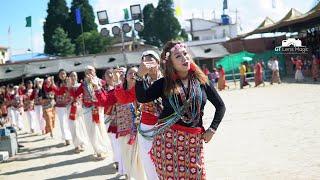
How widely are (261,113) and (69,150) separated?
18.0ft

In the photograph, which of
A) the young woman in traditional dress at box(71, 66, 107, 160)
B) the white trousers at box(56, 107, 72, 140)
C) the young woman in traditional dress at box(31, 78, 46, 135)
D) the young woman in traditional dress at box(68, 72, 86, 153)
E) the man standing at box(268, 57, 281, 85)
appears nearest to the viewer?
the young woman in traditional dress at box(71, 66, 107, 160)

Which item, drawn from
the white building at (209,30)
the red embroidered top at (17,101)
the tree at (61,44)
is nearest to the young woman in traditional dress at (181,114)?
the red embroidered top at (17,101)

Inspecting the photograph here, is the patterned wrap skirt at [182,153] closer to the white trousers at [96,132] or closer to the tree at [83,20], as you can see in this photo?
the white trousers at [96,132]

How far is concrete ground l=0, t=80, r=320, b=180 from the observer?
690cm

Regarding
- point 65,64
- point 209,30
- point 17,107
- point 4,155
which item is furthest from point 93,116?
point 209,30

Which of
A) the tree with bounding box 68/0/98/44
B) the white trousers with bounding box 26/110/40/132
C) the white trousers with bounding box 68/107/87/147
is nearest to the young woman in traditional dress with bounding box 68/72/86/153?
the white trousers with bounding box 68/107/87/147

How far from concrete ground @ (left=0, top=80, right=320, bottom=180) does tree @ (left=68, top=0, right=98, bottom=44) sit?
208 ft

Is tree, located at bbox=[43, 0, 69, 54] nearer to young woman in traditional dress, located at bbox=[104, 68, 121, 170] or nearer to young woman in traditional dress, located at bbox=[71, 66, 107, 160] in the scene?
young woman in traditional dress, located at bbox=[71, 66, 107, 160]

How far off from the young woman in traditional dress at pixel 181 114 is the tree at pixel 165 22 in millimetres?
79261

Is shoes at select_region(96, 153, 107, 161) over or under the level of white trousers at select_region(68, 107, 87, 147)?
under

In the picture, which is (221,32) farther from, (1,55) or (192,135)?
(192,135)

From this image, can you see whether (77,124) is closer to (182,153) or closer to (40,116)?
(40,116)

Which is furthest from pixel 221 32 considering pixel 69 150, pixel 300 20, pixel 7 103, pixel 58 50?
pixel 69 150

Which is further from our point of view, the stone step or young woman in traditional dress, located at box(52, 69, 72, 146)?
young woman in traditional dress, located at box(52, 69, 72, 146)
